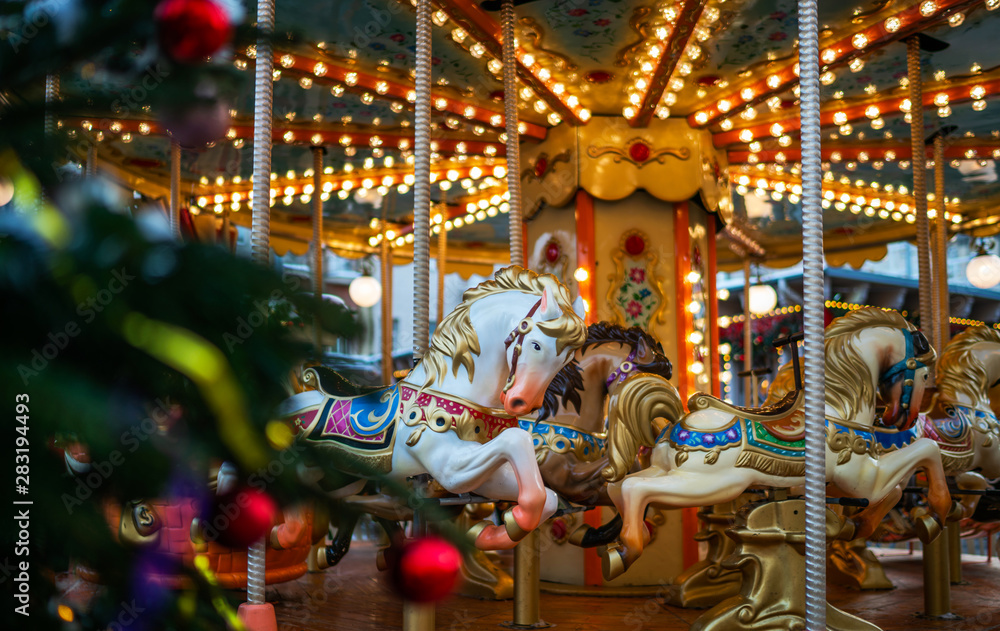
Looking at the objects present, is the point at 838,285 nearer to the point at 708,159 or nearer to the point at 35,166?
the point at 708,159

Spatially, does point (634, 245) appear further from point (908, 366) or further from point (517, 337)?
point (517, 337)

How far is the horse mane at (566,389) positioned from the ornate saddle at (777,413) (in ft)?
2.67

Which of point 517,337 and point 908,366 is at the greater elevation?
point 517,337

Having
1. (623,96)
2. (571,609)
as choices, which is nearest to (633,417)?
(571,609)

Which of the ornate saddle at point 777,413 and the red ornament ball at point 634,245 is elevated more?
the red ornament ball at point 634,245

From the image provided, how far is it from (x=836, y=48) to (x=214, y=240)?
5.20 m

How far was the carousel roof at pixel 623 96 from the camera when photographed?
4902 mm

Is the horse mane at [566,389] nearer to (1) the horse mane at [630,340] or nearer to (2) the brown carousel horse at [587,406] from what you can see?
(2) the brown carousel horse at [587,406]

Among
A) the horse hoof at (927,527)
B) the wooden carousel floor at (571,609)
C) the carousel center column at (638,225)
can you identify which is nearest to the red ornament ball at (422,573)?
the wooden carousel floor at (571,609)

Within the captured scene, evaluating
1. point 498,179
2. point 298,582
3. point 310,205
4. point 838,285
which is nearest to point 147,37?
point 298,582

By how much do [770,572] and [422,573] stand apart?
3105mm

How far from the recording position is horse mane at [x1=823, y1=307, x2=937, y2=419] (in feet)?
11.5

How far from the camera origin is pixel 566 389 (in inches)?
170

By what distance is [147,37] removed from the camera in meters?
0.55
